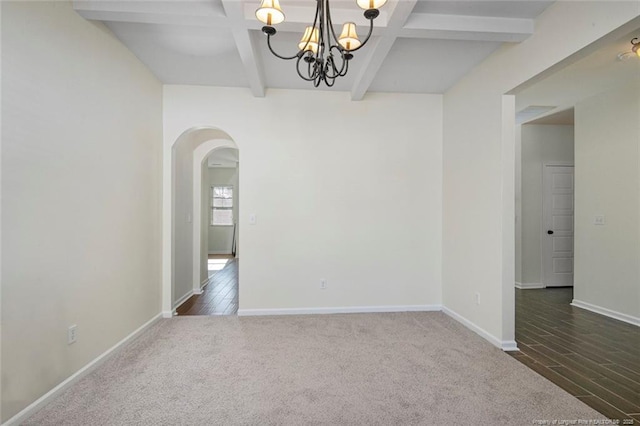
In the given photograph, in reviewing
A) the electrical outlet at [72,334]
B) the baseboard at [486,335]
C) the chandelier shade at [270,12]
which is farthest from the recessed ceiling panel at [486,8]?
the electrical outlet at [72,334]

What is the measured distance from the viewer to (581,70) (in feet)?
10.4

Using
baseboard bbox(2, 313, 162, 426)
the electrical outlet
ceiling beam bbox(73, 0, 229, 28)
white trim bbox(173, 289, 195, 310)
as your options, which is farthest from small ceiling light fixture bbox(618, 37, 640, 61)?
white trim bbox(173, 289, 195, 310)

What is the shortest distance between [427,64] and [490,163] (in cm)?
116

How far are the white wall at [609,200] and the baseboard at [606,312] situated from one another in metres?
0.04

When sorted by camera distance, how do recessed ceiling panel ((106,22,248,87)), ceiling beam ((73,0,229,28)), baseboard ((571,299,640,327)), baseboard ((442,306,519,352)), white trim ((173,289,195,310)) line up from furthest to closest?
white trim ((173,289,195,310))
baseboard ((571,299,640,327))
baseboard ((442,306,519,352))
recessed ceiling panel ((106,22,248,87))
ceiling beam ((73,0,229,28))

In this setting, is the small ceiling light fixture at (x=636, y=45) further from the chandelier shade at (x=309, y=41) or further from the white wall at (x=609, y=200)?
the chandelier shade at (x=309, y=41)

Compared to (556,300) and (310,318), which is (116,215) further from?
(556,300)

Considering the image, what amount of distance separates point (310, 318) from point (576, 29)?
3.36 m

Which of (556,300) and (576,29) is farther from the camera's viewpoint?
(556,300)

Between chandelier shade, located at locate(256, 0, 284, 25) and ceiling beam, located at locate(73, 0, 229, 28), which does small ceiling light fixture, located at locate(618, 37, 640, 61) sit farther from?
ceiling beam, located at locate(73, 0, 229, 28)

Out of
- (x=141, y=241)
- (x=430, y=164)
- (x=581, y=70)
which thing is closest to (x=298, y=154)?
(x=430, y=164)

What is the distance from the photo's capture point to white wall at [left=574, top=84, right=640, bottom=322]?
352cm

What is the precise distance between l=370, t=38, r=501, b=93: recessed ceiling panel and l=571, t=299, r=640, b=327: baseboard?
3.28 m

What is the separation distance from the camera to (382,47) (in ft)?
8.54
